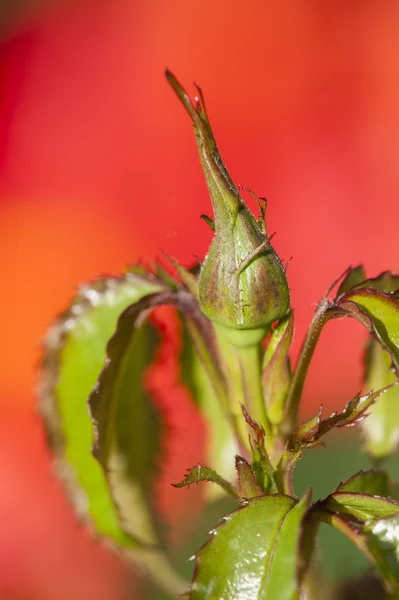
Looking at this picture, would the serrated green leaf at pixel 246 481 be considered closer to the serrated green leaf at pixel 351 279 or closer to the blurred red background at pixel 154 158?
the serrated green leaf at pixel 351 279

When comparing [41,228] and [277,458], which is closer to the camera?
[277,458]

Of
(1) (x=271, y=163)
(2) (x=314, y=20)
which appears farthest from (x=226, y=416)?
(2) (x=314, y=20)

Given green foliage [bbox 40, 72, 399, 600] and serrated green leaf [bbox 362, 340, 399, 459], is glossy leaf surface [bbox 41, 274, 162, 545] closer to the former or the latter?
green foliage [bbox 40, 72, 399, 600]

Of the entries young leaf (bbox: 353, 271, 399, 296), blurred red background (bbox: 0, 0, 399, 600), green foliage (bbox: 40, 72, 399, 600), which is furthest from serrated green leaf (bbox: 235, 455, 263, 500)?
blurred red background (bbox: 0, 0, 399, 600)

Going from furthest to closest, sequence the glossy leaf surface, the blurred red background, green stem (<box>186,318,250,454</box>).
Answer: the blurred red background → the glossy leaf surface → green stem (<box>186,318,250,454</box>)

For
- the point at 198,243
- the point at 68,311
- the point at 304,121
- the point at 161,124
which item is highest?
the point at 161,124

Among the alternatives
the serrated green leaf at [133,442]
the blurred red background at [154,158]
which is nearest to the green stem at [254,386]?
the serrated green leaf at [133,442]

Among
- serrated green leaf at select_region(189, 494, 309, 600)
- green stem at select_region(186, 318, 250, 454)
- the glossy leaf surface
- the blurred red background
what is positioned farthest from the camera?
the blurred red background

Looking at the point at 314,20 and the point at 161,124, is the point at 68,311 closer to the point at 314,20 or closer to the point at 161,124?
the point at 161,124
